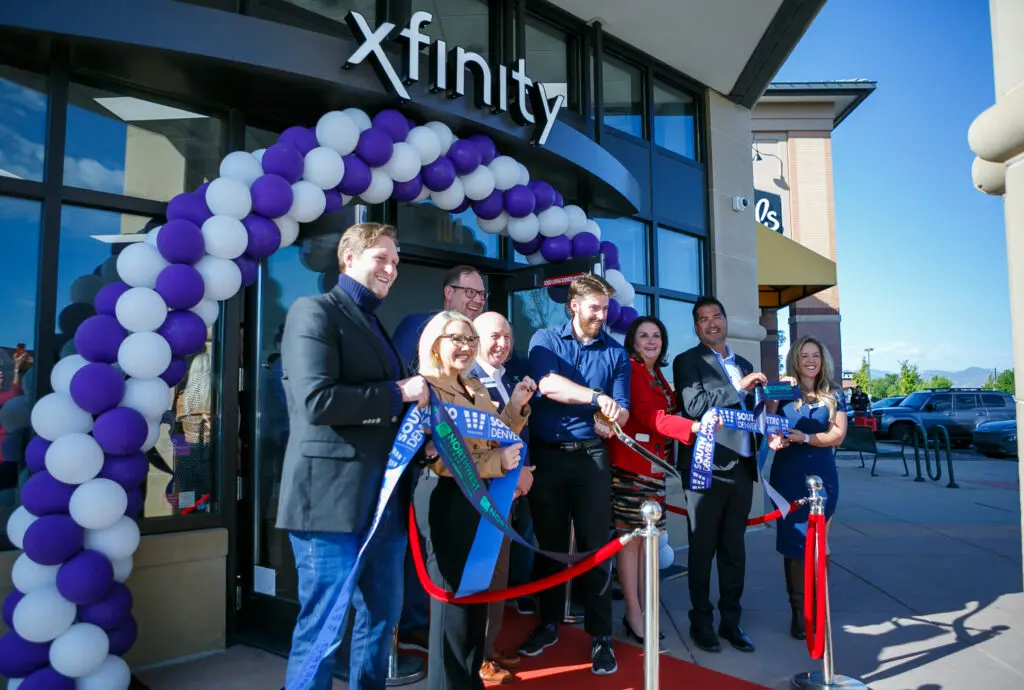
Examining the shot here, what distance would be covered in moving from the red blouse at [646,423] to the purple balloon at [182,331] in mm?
2385

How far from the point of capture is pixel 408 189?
413cm

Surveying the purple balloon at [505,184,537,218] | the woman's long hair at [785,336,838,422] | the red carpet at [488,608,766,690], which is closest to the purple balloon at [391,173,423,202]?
the purple balloon at [505,184,537,218]

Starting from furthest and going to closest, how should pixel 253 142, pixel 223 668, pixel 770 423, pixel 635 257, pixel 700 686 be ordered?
pixel 635 257 → pixel 253 142 → pixel 770 423 → pixel 223 668 → pixel 700 686

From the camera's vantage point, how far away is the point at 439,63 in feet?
13.9

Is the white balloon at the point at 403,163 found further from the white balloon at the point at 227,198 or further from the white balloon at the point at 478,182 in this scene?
the white balloon at the point at 227,198

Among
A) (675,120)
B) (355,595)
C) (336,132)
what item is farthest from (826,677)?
(675,120)

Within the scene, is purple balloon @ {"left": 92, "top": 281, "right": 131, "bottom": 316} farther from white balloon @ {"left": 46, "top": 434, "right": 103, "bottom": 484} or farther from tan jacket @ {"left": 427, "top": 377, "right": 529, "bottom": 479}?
tan jacket @ {"left": 427, "top": 377, "right": 529, "bottom": 479}

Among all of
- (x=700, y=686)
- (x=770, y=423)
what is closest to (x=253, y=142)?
(x=770, y=423)

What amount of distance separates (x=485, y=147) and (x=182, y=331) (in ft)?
7.49

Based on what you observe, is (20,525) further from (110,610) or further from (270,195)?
(270,195)

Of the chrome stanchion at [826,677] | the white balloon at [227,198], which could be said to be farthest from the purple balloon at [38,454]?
the chrome stanchion at [826,677]

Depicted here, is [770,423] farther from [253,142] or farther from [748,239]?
[748,239]

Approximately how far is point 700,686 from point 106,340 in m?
3.30

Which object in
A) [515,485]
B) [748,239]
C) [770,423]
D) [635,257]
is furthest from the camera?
[748,239]
